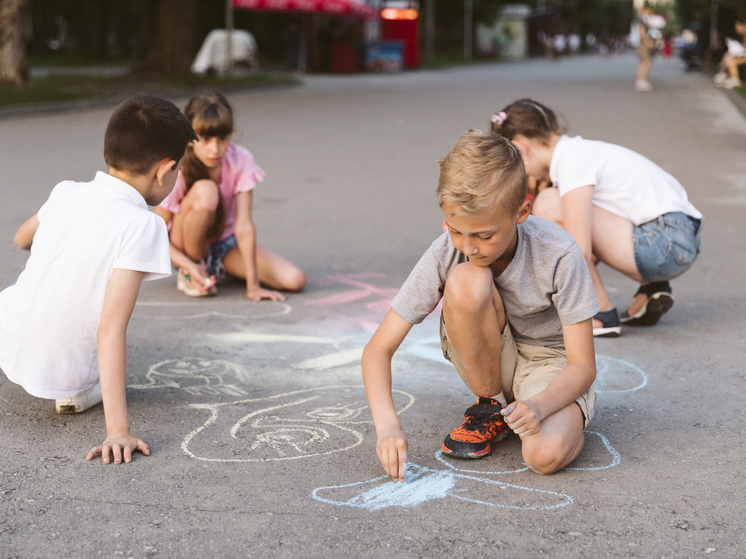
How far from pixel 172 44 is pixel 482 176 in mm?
17713

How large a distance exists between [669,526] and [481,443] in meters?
0.59

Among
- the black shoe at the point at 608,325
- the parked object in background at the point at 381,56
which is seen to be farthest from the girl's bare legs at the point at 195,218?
Answer: the parked object in background at the point at 381,56

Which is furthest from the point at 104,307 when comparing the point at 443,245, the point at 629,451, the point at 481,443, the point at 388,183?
the point at 388,183

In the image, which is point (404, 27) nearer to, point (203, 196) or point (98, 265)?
point (203, 196)

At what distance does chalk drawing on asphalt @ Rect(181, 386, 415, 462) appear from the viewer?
257cm

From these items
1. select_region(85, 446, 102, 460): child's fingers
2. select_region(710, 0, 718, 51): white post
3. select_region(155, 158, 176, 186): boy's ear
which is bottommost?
select_region(85, 446, 102, 460): child's fingers

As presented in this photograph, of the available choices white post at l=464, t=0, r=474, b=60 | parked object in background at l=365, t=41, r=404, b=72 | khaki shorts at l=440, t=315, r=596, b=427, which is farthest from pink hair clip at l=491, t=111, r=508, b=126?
white post at l=464, t=0, r=474, b=60

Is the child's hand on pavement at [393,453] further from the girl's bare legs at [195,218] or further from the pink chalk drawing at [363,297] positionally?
the girl's bare legs at [195,218]

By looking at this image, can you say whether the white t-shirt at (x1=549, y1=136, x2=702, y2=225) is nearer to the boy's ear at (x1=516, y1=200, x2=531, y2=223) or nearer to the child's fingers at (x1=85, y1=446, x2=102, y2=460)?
the boy's ear at (x1=516, y1=200, x2=531, y2=223)

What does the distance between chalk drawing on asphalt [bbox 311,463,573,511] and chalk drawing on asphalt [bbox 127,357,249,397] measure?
2.81 feet

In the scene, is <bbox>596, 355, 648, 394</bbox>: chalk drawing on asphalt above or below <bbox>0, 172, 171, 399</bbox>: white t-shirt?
below

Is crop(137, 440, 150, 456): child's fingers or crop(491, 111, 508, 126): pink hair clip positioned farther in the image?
crop(491, 111, 508, 126): pink hair clip

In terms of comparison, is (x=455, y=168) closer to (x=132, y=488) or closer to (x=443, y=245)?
(x=443, y=245)

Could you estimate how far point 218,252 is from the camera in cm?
452
